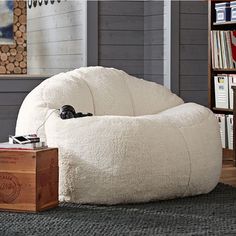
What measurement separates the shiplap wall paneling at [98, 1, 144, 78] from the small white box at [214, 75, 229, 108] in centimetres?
75

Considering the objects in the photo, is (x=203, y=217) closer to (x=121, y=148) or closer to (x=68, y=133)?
(x=121, y=148)

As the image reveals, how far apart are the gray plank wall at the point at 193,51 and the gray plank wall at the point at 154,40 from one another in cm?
17

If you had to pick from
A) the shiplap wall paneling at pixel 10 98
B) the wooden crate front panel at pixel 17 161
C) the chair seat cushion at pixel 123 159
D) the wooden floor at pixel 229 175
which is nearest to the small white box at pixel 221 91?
the wooden floor at pixel 229 175

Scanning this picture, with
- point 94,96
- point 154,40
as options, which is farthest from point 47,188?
point 154,40

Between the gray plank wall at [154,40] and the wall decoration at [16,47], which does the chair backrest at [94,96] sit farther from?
the wall decoration at [16,47]

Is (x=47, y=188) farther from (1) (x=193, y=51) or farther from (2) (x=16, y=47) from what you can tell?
(2) (x=16, y=47)

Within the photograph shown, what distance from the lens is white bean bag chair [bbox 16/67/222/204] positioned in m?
4.04

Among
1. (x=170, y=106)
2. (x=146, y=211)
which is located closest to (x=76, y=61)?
(x=170, y=106)

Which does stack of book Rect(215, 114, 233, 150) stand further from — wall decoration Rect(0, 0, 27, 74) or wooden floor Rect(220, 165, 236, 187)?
wall decoration Rect(0, 0, 27, 74)

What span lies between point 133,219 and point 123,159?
1.36 feet

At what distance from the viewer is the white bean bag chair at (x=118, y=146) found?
4039mm

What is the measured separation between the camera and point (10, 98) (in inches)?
238

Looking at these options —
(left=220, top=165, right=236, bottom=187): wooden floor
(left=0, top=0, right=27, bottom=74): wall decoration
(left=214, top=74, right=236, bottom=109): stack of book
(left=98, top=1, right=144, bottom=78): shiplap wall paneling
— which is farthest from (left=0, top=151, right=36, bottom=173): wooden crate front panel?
(left=0, top=0, right=27, bottom=74): wall decoration

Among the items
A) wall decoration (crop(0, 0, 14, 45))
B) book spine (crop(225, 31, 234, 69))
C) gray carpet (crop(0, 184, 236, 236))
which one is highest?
wall decoration (crop(0, 0, 14, 45))
